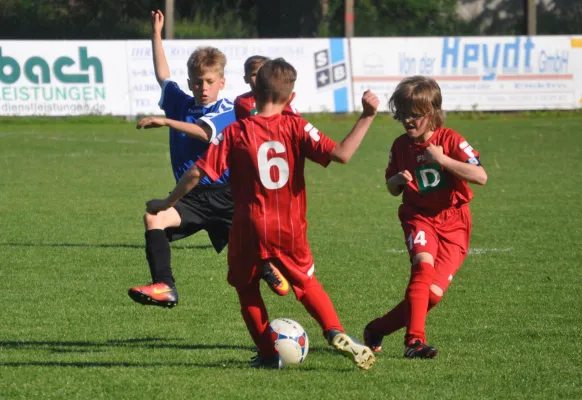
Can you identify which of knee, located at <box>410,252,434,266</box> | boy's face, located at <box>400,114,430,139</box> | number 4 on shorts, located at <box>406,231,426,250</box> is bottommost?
knee, located at <box>410,252,434,266</box>

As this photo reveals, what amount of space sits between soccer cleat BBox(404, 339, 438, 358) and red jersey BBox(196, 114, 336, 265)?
0.81 meters

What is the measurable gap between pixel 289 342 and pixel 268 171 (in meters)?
0.86

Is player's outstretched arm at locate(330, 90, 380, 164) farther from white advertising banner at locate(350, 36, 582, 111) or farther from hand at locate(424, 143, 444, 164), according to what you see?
white advertising banner at locate(350, 36, 582, 111)

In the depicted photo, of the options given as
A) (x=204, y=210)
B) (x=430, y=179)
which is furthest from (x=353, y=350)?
(x=204, y=210)

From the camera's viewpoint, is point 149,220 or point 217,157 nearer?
point 217,157

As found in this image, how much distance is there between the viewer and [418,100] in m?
5.35

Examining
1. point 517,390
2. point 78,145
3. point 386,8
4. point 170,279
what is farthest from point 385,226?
point 386,8

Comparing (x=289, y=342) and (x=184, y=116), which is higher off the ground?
(x=184, y=116)

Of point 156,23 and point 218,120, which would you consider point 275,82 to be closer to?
point 218,120

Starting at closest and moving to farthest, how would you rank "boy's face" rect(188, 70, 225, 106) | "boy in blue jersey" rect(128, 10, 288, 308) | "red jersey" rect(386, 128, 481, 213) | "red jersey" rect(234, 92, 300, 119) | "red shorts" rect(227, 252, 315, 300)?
"red shorts" rect(227, 252, 315, 300)
"red jersey" rect(386, 128, 481, 213)
"boy in blue jersey" rect(128, 10, 288, 308)
"red jersey" rect(234, 92, 300, 119)
"boy's face" rect(188, 70, 225, 106)

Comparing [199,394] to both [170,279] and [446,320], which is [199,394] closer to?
[170,279]

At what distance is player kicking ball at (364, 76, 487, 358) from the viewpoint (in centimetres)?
529

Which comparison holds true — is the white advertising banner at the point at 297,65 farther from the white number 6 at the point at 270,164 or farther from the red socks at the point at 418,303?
the white number 6 at the point at 270,164

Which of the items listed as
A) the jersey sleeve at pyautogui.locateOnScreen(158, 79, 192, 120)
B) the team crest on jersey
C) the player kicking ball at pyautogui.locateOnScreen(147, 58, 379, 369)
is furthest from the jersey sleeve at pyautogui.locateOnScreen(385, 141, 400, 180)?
the jersey sleeve at pyautogui.locateOnScreen(158, 79, 192, 120)
